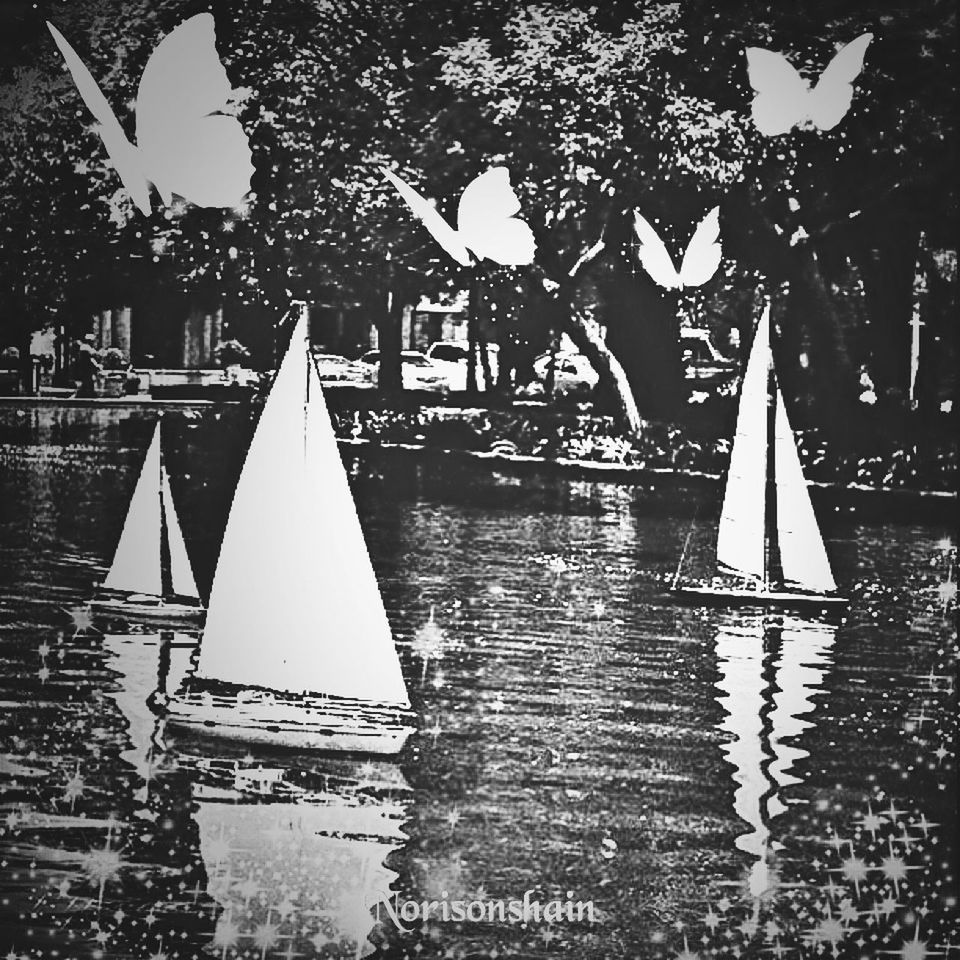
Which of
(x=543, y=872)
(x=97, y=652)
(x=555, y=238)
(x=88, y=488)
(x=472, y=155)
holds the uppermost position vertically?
(x=472, y=155)

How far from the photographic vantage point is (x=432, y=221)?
2912mm

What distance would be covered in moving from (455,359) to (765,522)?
0.82 metres

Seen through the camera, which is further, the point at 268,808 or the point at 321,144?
the point at 321,144

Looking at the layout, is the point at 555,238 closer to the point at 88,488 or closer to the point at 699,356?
the point at 699,356

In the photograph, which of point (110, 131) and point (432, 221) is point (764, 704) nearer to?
point (432, 221)

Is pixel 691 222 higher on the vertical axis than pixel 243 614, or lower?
higher

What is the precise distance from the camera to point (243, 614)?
109 inches

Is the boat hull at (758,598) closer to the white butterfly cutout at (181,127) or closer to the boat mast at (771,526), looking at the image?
the boat mast at (771,526)

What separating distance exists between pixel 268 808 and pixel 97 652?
529 mm

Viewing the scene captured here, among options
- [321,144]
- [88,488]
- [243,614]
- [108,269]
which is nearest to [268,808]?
[243,614]

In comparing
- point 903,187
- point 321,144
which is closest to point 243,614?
point 321,144

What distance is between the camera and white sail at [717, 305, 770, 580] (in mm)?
2896

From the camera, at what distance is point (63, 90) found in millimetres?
2891

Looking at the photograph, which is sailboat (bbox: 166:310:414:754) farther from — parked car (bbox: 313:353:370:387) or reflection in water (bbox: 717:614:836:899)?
reflection in water (bbox: 717:614:836:899)
